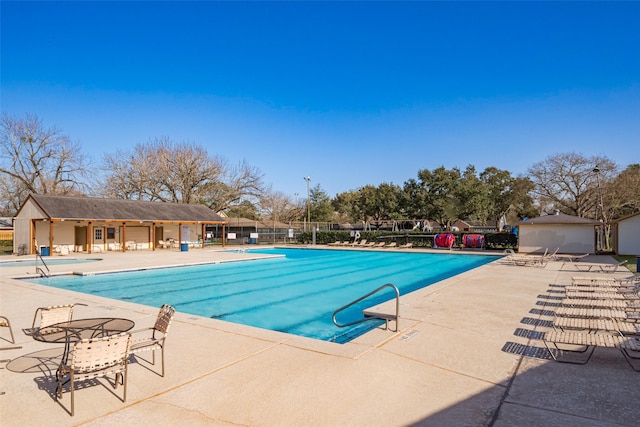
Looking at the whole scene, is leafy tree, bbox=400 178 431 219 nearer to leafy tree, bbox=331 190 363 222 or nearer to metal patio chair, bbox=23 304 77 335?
leafy tree, bbox=331 190 363 222

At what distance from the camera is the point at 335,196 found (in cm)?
6556

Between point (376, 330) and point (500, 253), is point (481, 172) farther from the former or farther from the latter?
point (376, 330)

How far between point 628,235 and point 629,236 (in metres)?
0.07

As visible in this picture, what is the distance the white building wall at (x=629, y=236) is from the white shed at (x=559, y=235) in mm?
1287

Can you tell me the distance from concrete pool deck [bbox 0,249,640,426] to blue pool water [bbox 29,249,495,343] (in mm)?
2530

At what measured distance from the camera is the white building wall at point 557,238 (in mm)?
23484

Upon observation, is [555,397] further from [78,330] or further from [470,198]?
[470,198]

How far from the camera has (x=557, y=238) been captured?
24.0 meters

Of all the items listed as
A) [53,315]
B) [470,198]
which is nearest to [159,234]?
[53,315]

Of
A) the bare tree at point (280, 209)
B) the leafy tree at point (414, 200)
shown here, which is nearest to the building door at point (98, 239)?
the leafy tree at point (414, 200)

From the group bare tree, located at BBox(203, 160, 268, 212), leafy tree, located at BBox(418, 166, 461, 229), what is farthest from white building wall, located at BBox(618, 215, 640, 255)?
bare tree, located at BBox(203, 160, 268, 212)

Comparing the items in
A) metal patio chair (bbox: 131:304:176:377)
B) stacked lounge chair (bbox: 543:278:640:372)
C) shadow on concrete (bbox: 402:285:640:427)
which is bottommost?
shadow on concrete (bbox: 402:285:640:427)

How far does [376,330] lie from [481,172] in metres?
50.5

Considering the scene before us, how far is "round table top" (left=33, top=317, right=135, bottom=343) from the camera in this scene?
4305 mm
